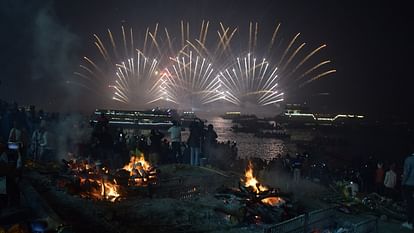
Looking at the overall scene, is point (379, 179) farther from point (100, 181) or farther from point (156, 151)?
point (100, 181)

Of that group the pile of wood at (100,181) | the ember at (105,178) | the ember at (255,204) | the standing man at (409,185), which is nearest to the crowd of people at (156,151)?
→ the ember at (105,178)

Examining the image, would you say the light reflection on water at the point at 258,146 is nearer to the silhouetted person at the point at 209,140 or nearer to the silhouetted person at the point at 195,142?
the silhouetted person at the point at 209,140

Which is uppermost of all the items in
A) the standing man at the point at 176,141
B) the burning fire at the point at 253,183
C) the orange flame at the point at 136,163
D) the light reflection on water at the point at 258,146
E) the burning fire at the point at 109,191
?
the standing man at the point at 176,141

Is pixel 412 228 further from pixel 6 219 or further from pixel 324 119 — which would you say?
pixel 324 119

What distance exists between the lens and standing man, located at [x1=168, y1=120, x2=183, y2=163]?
1603cm

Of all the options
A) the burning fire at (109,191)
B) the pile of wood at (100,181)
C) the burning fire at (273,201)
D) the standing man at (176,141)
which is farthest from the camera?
the standing man at (176,141)

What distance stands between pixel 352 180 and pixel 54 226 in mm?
11449

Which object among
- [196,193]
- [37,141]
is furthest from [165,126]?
[196,193]

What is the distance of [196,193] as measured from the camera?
12.1m

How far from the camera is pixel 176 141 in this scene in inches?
653

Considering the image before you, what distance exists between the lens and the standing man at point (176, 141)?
1603 cm

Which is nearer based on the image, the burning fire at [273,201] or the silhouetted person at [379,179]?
the burning fire at [273,201]

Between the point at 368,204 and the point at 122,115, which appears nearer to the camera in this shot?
the point at 368,204

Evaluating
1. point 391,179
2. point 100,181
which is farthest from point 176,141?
point 391,179
